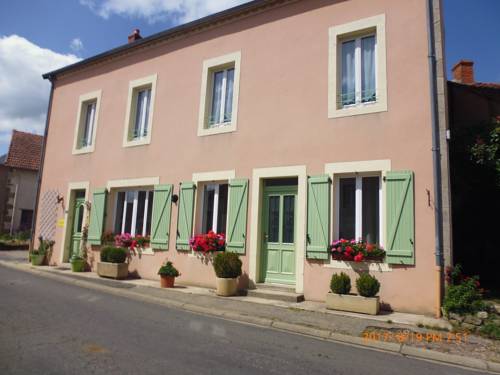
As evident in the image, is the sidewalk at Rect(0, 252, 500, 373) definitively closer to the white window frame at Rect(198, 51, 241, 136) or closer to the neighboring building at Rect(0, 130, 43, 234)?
the white window frame at Rect(198, 51, 241, 136)

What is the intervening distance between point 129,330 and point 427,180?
5487 mm

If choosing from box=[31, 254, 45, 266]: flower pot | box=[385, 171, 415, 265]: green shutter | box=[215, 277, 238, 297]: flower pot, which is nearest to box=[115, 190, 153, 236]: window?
box=[31, 254, 45, 266]: flower pot

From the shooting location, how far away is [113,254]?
1016 cm

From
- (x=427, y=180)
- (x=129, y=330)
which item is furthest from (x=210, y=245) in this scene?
(x=427, y=180)

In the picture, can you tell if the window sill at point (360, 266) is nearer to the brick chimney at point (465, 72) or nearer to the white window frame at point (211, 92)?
the white window frame at point (211, 92)

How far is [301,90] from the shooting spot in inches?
336

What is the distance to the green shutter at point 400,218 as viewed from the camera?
6867mm

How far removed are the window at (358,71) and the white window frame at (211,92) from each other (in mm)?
2598

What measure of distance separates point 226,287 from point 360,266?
2739 millimetres

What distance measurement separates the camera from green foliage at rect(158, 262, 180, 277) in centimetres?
891

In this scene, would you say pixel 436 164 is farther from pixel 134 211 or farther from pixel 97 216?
pixel 97 216

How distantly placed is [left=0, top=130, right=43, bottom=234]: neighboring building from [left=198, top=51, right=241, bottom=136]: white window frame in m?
16.3

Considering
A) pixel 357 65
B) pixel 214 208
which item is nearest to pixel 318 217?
pixel 214 208
